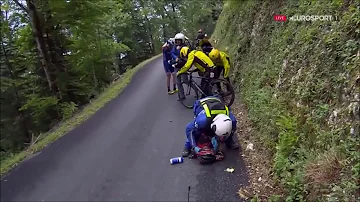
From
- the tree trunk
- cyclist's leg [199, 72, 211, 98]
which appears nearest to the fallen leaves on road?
cyclist's leg [199, 72, 211, 98]

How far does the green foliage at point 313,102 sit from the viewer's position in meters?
3.69

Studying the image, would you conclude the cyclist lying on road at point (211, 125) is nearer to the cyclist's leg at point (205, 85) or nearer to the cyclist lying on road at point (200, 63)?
the cyclist lying on road at point (200, 63)

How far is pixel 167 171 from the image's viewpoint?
6.21 metres

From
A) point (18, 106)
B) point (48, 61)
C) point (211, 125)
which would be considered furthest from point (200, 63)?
point (18, 106)

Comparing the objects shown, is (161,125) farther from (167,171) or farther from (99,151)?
(167,171)

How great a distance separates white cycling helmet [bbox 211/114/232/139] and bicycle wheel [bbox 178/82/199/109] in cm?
425

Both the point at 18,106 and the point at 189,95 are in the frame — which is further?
the point at 18,106

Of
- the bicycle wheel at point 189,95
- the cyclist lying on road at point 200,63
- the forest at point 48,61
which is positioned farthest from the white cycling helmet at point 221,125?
the forest at point 48,61

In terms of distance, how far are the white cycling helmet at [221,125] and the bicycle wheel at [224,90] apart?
11.4 ft

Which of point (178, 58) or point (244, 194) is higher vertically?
point (178, 58)

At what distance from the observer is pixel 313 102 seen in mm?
4883

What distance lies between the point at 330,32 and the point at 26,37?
13.2 meters

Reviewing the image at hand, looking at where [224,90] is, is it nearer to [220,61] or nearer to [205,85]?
[205,85]

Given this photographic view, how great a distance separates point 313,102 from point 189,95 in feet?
20.0
